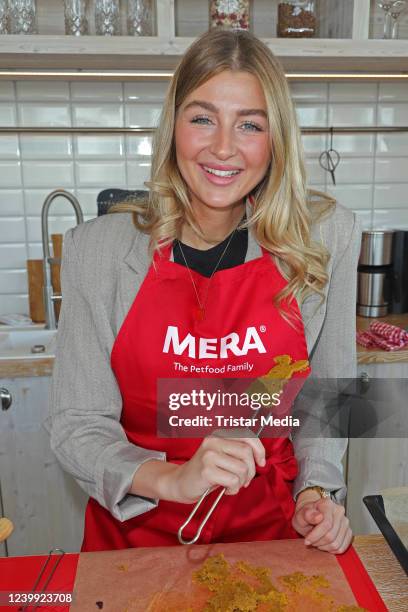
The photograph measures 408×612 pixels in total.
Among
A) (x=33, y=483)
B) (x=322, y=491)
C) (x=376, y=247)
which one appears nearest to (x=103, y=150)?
(x=376, y=247)

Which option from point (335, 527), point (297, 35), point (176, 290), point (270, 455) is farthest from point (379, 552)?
point (297, 35)

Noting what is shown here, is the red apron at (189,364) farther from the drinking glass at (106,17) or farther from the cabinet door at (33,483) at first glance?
the drinking glass at (106,17)

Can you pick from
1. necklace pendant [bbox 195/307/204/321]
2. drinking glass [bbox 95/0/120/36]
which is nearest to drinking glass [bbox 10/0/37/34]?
drinking glass [bbox 95/0/120/36]

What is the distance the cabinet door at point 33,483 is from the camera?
1.53 metres

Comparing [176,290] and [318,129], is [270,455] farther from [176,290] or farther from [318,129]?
[318,129]

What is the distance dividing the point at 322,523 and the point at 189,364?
336 mm

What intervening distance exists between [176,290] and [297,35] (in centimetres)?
101

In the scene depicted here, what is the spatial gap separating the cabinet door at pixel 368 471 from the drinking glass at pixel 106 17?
4.26 ft

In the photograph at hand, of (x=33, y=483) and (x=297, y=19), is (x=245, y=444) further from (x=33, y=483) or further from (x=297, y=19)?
(x=297, y=19)

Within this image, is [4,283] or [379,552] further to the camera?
[4,283]

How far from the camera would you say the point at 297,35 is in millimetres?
1676

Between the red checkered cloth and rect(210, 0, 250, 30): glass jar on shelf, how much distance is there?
3.00ft

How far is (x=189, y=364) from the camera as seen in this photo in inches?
39.6

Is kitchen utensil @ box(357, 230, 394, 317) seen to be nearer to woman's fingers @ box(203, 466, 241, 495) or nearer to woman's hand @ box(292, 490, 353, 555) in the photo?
woman's hand @ box(292, 490, 353, 555)
